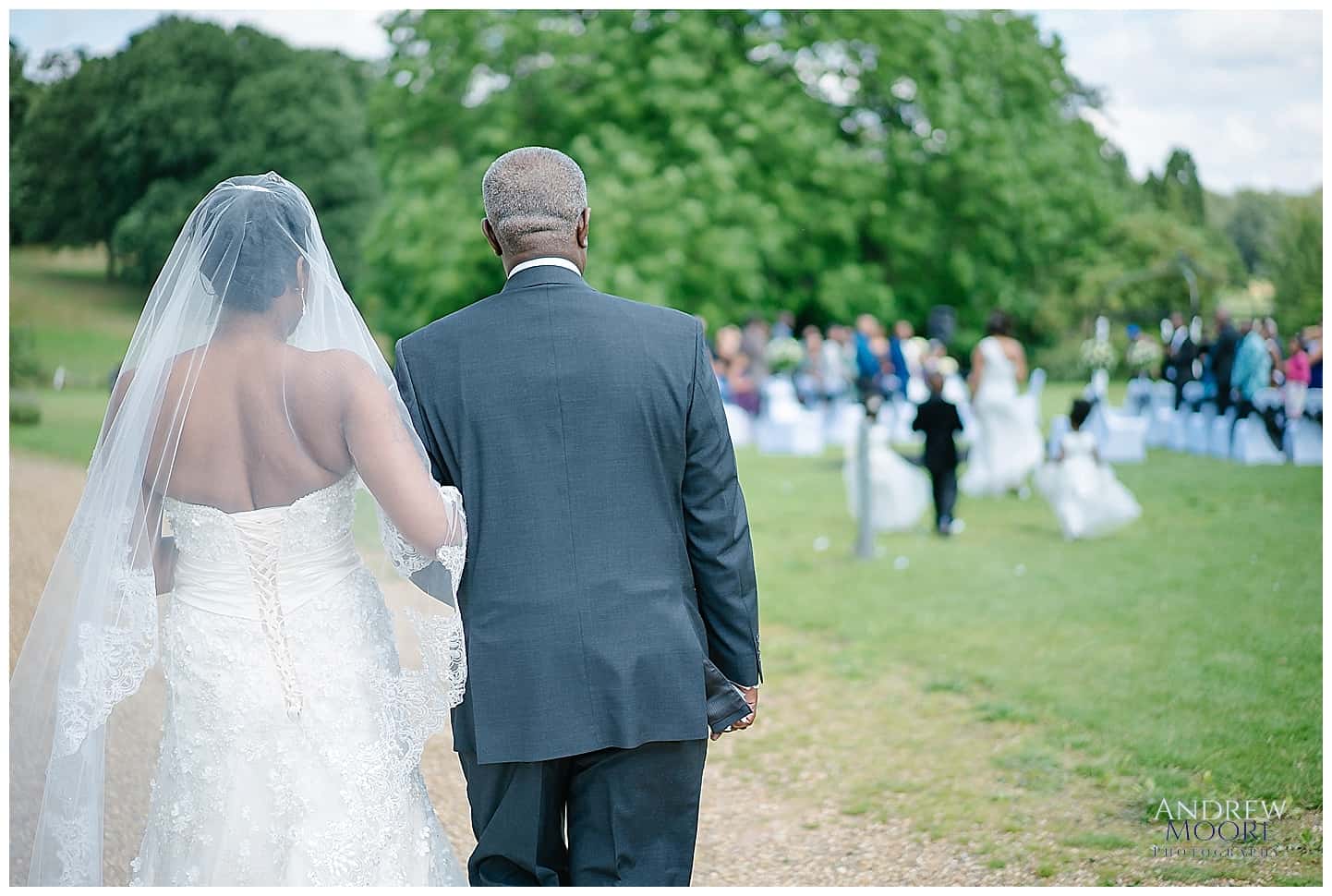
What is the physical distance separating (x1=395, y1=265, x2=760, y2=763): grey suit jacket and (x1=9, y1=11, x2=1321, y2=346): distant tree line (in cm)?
1813

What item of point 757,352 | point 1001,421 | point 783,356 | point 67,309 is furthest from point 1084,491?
point 67,309

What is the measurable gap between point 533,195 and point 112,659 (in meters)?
1.50

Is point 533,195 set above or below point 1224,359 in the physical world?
above

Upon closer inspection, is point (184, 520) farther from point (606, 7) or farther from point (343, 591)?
point (606, 7)

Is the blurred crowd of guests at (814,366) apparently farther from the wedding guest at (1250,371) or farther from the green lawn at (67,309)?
Result: the green lawn at (67,309)

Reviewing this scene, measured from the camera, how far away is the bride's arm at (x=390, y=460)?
271cm

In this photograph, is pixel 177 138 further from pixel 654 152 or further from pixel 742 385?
pixel 742 385

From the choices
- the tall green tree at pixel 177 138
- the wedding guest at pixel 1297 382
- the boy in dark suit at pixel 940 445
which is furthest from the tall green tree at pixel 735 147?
the boy in dark suit at pixel 940 445

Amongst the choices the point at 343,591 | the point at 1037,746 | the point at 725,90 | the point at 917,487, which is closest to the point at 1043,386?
the point at 725,90

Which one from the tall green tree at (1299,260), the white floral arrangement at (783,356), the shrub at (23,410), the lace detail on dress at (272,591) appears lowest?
the shrub at (23,410)

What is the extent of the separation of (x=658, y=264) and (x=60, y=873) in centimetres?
1868

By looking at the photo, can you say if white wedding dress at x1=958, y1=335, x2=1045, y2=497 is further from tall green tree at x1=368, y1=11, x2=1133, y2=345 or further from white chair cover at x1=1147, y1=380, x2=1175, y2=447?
tall green tree at x1=368, y1=11, x2=1133, y2=345

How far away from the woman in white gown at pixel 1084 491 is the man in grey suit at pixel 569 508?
302 inches

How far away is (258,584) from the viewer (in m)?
2.88
